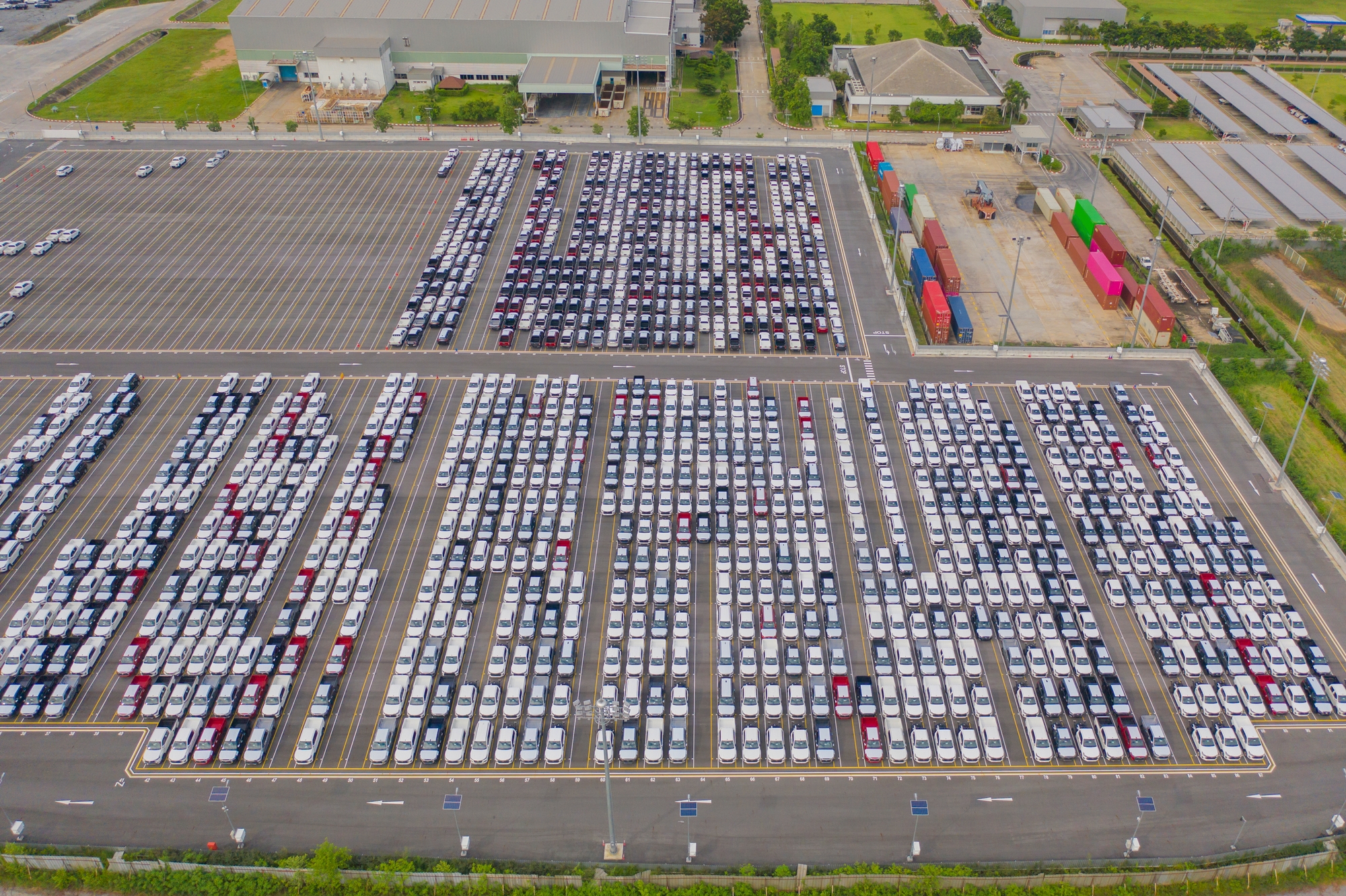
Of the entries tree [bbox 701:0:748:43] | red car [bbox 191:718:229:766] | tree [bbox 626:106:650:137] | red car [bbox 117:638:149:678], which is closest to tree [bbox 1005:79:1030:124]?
tree [bbox 626:106:650:137]

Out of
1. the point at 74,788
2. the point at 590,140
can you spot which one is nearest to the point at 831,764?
the point at 74,788

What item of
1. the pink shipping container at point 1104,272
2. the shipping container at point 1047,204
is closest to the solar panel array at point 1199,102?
Result: the shipping container at point 1047,204

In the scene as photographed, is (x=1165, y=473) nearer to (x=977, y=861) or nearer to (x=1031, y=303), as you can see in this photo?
(x=1031, y=303)

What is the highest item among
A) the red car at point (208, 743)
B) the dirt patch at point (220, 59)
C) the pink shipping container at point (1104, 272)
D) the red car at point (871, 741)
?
the dirt patch at point (220, 59)

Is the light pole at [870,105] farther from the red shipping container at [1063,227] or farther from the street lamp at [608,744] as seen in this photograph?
the street lamp at [608,744]

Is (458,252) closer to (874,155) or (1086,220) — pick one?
(874,155)

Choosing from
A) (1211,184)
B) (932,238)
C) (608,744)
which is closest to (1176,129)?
(1211,184)
